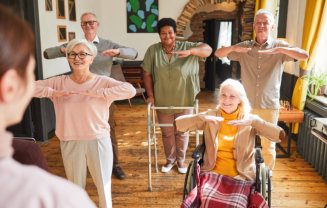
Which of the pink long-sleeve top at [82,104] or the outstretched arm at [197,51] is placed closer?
the pink long-sleeve top at [82,104]

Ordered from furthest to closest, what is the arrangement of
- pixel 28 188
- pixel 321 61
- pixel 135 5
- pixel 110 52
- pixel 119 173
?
1. pixel 135 5
2. pixel 321 61
3. pixel 119 173
4. pixel 110 52
5. pixel 28 188

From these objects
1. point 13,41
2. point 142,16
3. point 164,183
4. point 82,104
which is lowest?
point 164,183

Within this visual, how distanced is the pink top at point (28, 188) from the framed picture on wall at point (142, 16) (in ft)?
22.8

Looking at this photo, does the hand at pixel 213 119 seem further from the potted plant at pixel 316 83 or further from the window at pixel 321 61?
the window at pixel 321 61

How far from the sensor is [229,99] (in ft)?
7.39

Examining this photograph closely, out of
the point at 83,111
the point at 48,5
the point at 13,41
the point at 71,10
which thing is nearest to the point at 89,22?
the point at 83,111

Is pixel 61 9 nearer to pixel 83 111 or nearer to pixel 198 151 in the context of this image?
pixel 83 111

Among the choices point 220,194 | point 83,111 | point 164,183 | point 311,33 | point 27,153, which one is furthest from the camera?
point 311,33

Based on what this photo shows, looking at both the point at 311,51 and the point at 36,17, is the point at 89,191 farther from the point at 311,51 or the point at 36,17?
the point at 311,51

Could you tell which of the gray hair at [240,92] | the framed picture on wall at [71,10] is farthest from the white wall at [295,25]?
the framed picture on wall at [71,10]

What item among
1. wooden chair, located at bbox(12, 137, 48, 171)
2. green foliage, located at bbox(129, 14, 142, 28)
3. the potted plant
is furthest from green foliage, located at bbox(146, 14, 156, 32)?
wooden chair, located at bbox(12, 137, 48, 171)

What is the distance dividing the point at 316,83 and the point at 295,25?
104 centimetres

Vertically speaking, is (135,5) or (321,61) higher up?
(135,5)

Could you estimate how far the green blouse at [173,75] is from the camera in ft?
10.00
